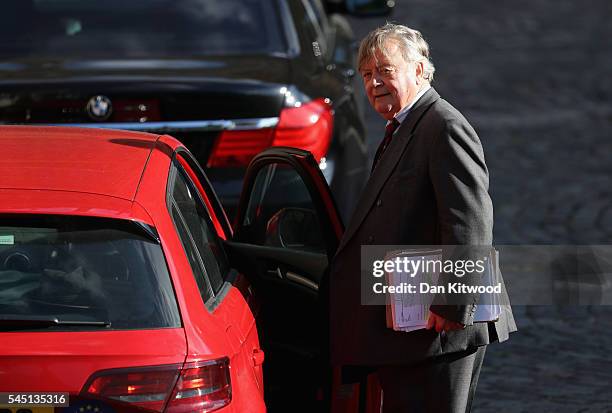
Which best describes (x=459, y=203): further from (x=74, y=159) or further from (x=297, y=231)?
(x=297, y=231)

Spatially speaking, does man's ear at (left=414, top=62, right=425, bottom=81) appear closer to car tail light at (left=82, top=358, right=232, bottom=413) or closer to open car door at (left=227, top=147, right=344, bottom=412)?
open car door at (left=227, top=147, right=344, bottom=412)

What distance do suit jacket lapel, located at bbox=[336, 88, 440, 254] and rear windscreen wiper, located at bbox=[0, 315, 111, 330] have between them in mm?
1165

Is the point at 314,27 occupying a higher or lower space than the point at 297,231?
lower

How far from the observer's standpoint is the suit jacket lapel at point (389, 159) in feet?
15.9

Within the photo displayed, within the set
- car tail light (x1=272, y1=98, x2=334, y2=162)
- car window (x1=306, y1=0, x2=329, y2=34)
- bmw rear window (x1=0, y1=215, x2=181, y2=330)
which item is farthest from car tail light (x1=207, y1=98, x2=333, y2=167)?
bmw rear window (x1=0, y1=215, x2=181, y2=330)

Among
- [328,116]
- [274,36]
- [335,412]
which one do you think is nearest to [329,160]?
[328,116]

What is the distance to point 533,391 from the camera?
719 cm

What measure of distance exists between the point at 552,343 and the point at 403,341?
3324 millimetres

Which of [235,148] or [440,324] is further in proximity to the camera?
[235,148]

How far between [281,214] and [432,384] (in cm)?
130

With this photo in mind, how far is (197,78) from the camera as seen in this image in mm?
7188

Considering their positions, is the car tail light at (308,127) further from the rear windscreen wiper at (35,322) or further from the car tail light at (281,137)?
the rear windscreen wiper at (35,322)

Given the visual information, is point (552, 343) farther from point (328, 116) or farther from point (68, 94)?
point (68, 94)

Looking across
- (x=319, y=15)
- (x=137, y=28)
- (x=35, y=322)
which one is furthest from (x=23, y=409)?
(x=319, y=15)
